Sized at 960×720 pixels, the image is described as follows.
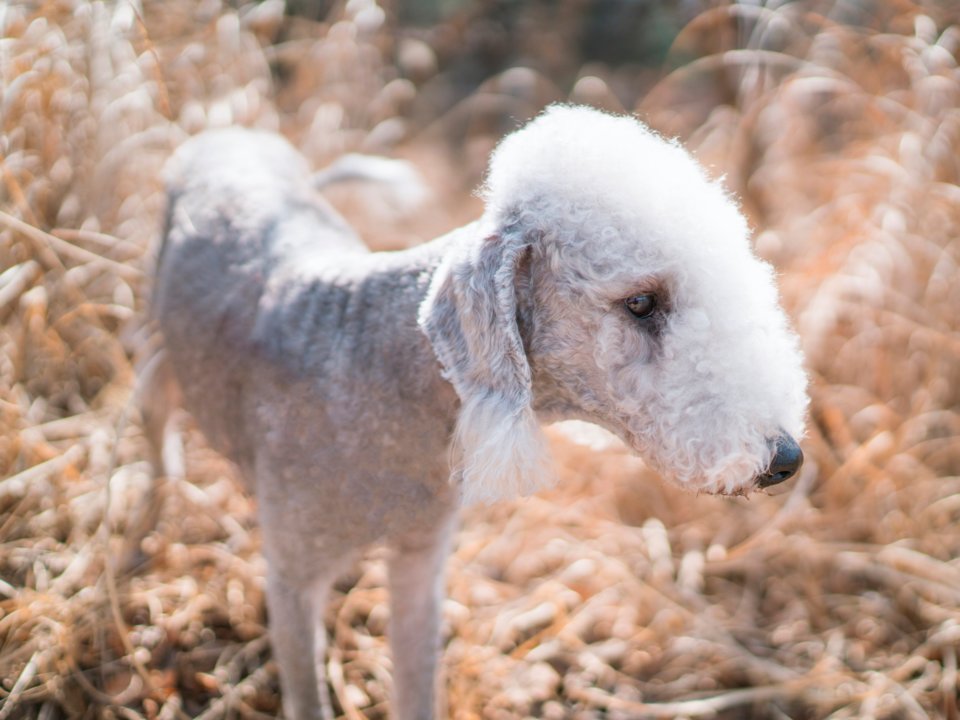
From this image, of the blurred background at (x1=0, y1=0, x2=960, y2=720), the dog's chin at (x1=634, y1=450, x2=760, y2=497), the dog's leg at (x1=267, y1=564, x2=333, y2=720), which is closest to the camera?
the dog's chin at (x1=634, y1=450, x2=760, y2=497)

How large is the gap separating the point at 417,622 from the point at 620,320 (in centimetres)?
97

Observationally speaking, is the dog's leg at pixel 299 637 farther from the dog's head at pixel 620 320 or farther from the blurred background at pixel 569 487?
the dog's head at pixel 620 320

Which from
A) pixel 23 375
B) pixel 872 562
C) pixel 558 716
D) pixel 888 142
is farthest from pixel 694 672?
pixel 23 375

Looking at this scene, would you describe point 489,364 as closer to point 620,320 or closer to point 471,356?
point 471,356

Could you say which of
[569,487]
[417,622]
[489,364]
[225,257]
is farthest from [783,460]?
[569,487]

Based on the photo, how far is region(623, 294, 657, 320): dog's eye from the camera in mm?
1253

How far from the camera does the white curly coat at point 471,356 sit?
1220 millimetres

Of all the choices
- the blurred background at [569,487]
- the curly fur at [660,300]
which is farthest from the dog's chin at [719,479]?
the blurred background at [569,487]

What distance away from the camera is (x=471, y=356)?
4.10 ft

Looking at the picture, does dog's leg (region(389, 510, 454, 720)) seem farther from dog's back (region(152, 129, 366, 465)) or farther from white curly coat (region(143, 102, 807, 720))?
dog's back (region(152, 129, 366, 465))

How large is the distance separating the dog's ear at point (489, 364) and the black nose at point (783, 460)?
14.1 inches

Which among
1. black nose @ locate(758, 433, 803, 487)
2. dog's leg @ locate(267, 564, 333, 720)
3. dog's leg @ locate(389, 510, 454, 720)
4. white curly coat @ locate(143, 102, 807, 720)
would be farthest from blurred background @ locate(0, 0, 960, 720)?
black nose @ locate(758, 433, 803, 487)

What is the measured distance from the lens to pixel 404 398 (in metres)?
1.42

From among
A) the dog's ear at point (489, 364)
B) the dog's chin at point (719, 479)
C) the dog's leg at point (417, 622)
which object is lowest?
the dog's leg at point (417, 622)
